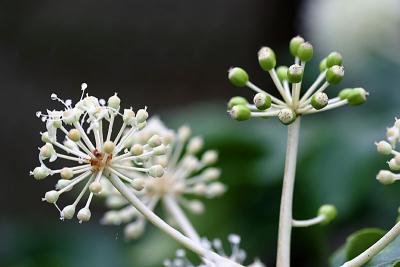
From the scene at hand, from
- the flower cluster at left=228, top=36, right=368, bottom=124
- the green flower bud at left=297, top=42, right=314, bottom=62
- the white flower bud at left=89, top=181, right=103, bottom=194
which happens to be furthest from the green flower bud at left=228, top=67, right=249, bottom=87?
the white flower bud at left=89, top=181, right=103, bottom=194

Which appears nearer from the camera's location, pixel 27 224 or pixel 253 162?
pixel 253 162

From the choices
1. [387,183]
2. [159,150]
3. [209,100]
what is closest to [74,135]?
[159,150]

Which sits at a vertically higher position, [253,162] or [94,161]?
[253,162]

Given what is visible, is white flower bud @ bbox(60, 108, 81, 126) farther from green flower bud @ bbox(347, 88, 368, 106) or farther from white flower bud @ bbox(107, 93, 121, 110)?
green flower bud @ bbox(347, 88, 368, 106)

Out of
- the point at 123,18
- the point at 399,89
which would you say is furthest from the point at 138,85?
the point at 399,89

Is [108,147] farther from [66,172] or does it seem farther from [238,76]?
[238,76]

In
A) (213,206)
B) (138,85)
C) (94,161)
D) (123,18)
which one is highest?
(123,18)

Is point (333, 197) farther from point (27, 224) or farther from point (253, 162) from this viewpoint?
point (27, 224)
